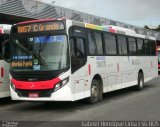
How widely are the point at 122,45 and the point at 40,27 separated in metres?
5.56

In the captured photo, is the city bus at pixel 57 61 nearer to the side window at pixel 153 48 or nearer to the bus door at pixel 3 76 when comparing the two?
the bus door at pixel 3 76

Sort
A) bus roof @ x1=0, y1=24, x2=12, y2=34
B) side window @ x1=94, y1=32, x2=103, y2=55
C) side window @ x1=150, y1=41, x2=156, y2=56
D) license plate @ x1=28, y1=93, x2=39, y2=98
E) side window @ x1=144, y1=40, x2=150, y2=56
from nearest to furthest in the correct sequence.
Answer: license plate @ x1=28, y1=93, x2=39, y2=98 → bus roof @ x1=0, y1=24, x2=12, y2=34 → side window @ x1=94, y1=32, x2=103, y2=55 → side window @ x1=144, y1=40, x2=150, y2=56 → side window @ x1=150, y1=41, x2=156, y2=56

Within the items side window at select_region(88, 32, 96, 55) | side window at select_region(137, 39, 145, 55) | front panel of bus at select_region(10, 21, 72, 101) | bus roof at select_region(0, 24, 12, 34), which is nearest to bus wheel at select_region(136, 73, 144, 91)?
side window at select_region(137, 39, 145, 55)

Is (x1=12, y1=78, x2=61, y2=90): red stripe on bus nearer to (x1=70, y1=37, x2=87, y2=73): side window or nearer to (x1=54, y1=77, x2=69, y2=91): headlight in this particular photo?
(x1=54, y1=77, x2=69, y2=91): headlight

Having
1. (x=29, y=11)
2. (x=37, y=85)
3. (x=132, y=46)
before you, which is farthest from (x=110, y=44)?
(x=29, y=11)

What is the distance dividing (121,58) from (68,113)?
5.69 m

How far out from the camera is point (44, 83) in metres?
Result: 11.6

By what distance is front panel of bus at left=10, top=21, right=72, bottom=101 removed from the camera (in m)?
11.5

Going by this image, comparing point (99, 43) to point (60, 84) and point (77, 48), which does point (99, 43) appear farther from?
point (60, 84)

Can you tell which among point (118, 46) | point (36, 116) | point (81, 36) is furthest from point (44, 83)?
point (118, 46)

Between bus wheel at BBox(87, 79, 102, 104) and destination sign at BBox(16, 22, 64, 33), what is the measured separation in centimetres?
269

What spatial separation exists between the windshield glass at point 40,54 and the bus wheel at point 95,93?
7.18 feet

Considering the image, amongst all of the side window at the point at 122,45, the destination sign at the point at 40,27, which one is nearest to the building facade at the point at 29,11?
the side window at the point at 122,45

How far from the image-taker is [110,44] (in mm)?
15258
